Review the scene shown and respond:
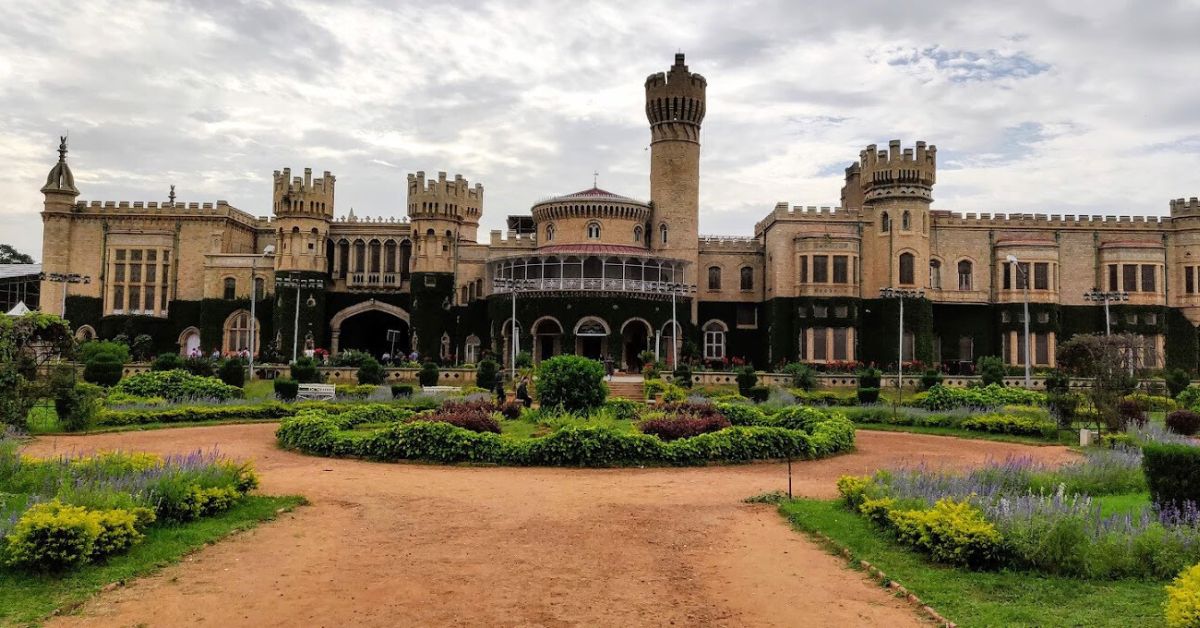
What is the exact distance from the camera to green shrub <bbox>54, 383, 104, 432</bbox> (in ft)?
74.9

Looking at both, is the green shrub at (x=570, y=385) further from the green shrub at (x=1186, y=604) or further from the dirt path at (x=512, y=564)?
the green shrub at (x=1186, y=604)

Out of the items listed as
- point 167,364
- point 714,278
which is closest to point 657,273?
point 714,278

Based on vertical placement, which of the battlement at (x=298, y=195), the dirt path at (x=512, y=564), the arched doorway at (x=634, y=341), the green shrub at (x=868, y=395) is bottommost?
the dirt path at (x=512, y=564)

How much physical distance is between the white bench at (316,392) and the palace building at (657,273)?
53.3ft

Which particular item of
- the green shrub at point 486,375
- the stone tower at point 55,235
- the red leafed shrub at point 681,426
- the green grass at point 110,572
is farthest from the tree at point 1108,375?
the stone tower at point 55,235

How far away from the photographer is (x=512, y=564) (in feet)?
33.3

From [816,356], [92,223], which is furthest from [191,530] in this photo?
[92,223]

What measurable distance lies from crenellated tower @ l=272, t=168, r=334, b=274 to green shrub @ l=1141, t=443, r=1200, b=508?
47.6 m

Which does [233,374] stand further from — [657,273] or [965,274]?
[965,274]

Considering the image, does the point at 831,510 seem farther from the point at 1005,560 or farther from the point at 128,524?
the point at 128,524

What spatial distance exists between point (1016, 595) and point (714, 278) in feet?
149

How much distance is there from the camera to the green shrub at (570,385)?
2439 centimetres

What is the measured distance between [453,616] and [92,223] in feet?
184

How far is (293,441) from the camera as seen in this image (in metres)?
20.5
